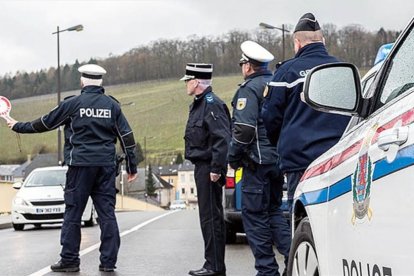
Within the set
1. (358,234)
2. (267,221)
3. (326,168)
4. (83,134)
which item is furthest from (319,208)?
(83,134)

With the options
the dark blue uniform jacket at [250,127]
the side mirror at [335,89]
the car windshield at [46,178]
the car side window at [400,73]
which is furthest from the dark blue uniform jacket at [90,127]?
the car windshield at [46,178]

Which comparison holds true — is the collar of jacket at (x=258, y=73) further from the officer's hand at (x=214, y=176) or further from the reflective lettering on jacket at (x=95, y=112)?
the reflective lettering on jacket at (x=95, y=112)

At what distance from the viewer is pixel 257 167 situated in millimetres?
6230

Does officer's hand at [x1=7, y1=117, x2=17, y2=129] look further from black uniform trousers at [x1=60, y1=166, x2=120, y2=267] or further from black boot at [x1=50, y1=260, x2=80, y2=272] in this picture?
black boot at [x1=50, y1=260, x2=80, y2=272]

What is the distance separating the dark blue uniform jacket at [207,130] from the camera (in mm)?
6926

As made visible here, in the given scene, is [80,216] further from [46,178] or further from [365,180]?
[46,178]

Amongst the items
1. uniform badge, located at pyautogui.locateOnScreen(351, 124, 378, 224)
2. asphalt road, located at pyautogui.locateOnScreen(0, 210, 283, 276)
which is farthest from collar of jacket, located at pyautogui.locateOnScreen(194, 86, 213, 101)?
uniform badge, located at pyautogui.locateOnScreen(351, 124, 378, 224)

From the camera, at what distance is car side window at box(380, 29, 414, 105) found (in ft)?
9.61

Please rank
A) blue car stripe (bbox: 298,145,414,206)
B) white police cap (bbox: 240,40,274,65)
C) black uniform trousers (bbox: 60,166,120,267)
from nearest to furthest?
blue car stripe (bbox: 298,145,414,206)
white police cap (bbox: 240,40,274,65)
black uniform trousers (bbox: 60,166,120,267)

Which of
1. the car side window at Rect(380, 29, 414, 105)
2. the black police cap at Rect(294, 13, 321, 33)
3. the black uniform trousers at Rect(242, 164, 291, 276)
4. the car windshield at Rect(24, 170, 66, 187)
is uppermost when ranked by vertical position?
the black police cap at Rect(294, 13, 321, 33)

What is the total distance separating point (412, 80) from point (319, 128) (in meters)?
1.96

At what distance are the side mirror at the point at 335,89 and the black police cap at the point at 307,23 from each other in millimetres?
1689

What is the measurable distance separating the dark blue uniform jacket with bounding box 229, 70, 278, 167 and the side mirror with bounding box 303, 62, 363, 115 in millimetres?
2567

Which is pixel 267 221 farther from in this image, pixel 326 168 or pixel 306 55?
pixel 326 168
